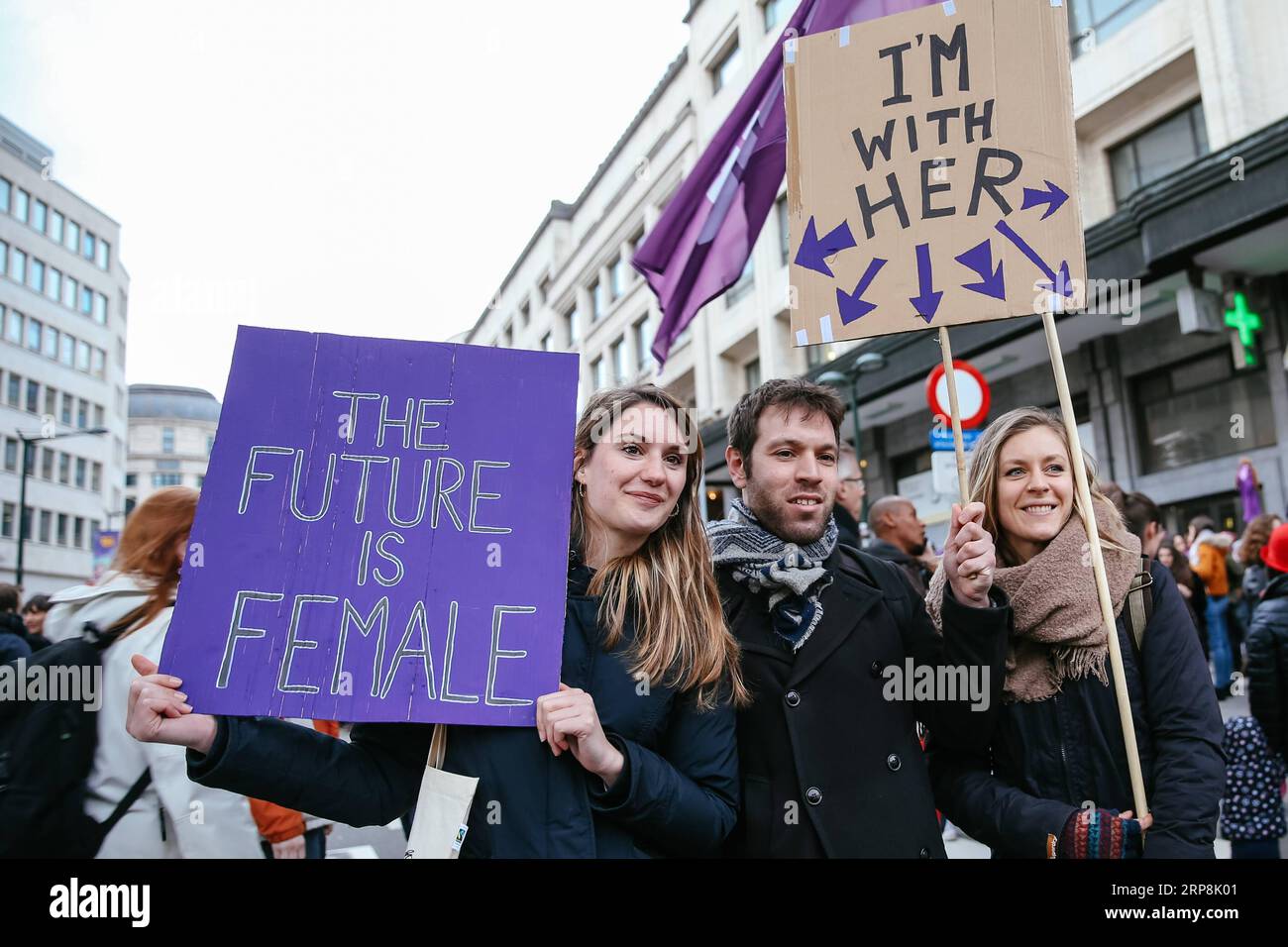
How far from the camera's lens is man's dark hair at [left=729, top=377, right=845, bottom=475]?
258cm

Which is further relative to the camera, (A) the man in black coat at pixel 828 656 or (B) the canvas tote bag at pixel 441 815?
(A) the man in black coat at pixel 828 656

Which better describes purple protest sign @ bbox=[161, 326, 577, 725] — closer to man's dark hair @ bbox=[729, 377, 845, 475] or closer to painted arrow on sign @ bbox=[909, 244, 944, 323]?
man's dark hair @ bbox=[729, 377, 845, 475]

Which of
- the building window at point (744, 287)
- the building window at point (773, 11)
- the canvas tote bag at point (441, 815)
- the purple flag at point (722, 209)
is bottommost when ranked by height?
the canvas tote bag at point (441, 815)

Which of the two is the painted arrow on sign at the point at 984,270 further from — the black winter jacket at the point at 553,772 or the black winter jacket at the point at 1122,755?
the black winter jacket at the point at 553,772

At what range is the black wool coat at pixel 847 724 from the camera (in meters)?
2.26

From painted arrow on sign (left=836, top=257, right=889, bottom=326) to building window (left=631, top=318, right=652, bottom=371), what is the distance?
25.9 metres

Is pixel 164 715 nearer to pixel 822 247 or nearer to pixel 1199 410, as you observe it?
pixel 822 247

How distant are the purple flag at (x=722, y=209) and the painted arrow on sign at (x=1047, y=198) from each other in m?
2.30

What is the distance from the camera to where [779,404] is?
258 centimetres

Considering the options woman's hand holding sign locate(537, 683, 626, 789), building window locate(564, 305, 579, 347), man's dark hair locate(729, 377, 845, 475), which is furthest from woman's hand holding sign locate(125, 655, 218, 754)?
building window locate(564, 305, 579, 347)

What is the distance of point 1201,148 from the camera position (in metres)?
12.9

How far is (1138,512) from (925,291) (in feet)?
11.6

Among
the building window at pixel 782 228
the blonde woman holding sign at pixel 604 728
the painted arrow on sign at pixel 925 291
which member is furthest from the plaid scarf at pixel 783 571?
the building window at pixel 782 228
